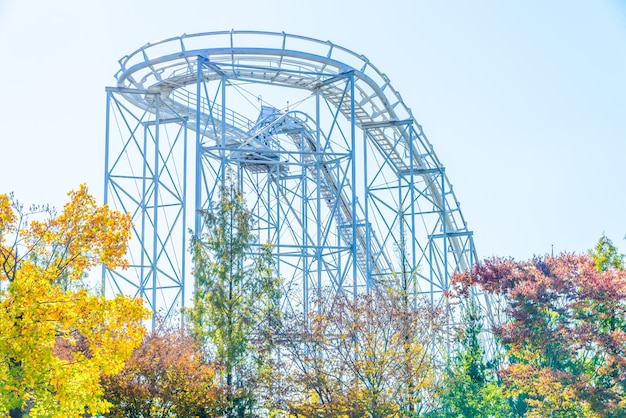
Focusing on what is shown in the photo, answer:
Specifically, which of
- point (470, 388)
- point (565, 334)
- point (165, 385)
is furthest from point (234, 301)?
point (565, 334)

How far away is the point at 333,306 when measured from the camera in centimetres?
2034

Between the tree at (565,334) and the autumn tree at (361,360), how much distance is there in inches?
69.9

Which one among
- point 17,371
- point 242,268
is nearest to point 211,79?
point 242,268

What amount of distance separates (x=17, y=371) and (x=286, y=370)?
729 cm

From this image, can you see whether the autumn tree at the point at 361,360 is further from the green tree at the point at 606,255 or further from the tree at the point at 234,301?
the green tree at the point at 606,255

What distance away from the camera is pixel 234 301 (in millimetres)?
19438

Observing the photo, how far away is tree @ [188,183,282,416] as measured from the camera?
1908 cm

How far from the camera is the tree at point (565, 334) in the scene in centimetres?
1956

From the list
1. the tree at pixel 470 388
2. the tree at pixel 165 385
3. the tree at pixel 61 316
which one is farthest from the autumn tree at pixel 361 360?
the tree at pixel 61 316

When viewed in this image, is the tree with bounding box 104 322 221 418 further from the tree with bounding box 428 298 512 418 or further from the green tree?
the green tree

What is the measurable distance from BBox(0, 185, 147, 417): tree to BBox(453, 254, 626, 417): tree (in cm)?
903

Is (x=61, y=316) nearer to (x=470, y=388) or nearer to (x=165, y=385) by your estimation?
(x=165, y=385)

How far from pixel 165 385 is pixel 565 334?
8.16 m

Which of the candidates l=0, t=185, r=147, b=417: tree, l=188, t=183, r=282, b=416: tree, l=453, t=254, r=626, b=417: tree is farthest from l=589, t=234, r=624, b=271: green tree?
l=0, t=185, r=147, b=417: tree
